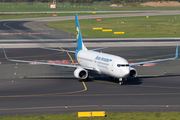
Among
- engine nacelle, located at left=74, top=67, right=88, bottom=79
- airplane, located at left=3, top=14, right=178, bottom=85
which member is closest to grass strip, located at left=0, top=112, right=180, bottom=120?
airplane, located at left=3, top=14, right=178, bottom=85

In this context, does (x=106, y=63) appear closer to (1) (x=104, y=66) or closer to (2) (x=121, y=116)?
(1) (x=104, y=66)

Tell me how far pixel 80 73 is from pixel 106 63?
456 centimetres

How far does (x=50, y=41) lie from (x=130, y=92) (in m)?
56.5

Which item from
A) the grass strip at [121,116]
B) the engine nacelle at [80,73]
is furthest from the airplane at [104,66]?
the grass strip at [121,116]

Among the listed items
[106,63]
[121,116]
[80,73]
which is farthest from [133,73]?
[121,116]

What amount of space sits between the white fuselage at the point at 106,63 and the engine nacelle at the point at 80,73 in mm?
2017

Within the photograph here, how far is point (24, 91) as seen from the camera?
126 ft

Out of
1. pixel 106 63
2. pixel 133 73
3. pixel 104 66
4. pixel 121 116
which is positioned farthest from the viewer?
pixel 133 73

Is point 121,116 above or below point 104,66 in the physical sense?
below

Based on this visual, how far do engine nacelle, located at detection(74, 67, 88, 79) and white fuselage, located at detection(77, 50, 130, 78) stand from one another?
6.62 ft

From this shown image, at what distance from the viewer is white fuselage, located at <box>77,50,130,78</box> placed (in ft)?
131

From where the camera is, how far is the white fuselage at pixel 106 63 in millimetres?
39969

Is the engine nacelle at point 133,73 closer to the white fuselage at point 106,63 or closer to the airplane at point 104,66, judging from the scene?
the airplane at point 104,66

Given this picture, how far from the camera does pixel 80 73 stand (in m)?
43.7
